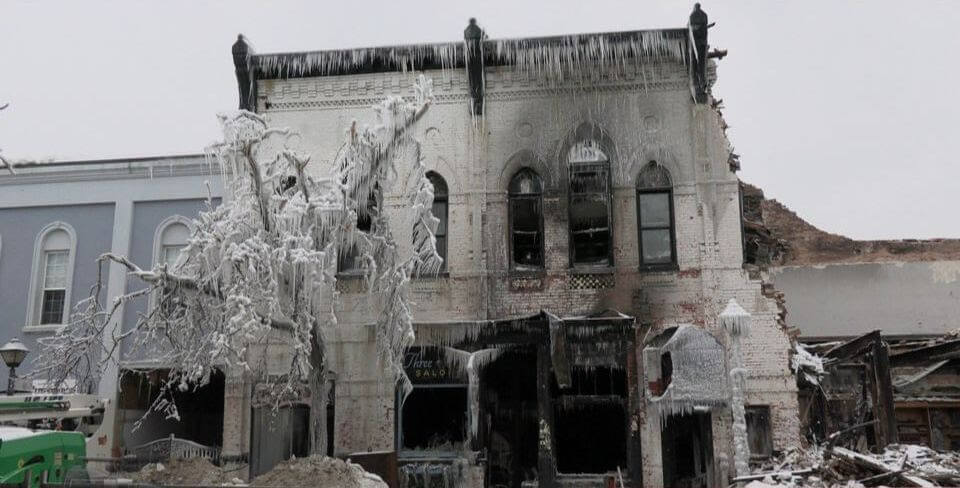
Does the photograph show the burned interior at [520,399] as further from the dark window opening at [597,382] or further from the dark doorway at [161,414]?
the dark doorway at [161,414]

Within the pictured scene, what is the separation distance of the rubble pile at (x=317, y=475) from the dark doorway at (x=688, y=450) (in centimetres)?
601

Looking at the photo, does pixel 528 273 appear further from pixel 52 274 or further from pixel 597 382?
pixel 52 274

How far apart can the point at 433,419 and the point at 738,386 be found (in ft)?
22.3

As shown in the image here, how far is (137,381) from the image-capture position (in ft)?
62.1

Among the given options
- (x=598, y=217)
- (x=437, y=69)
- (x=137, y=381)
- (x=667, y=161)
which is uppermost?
(x=437, y=69)

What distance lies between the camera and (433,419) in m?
18.0

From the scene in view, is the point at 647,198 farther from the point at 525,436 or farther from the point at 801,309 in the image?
the point at 801,309

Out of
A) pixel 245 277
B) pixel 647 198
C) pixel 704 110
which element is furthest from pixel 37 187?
pixel 704 110

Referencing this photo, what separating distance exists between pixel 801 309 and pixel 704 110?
17050mm

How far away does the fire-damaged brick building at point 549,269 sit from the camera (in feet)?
51.1

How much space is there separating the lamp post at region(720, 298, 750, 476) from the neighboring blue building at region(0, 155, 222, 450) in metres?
11.4

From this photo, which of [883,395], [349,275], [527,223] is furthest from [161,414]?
[883,395]

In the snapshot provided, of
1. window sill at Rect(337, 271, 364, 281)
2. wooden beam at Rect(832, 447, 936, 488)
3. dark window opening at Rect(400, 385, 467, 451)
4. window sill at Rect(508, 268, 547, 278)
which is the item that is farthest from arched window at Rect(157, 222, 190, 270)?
wooden beam at Rect(832, 447, 936, 488)

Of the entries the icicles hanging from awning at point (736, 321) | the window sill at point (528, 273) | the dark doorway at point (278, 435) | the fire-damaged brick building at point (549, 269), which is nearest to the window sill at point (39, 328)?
the fire-damaged brick building at point (549, 269)
